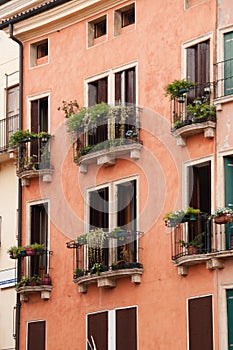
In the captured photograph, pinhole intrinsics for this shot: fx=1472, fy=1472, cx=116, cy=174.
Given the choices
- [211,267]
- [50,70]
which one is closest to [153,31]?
[50,70]

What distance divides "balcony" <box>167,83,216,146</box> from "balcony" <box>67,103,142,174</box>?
164 centimetres

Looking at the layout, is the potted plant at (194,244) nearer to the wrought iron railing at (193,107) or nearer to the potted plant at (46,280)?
the wrought iron railing at (193,107)

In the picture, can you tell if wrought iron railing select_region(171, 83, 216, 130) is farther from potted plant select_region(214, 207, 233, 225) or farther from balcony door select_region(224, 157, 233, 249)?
potted plant select_region(214, 207, 233, 225)

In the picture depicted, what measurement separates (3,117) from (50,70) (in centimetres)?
287

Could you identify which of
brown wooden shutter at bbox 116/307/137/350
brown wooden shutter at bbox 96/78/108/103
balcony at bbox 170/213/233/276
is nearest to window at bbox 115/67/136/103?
brown wooden shutter at bbox 96/78/108/103

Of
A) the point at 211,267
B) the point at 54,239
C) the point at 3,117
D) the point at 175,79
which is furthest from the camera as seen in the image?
the point at 3,117

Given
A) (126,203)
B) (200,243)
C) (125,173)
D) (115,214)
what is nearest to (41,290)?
(115,214)

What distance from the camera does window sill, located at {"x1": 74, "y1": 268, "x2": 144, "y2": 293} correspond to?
41.1 m

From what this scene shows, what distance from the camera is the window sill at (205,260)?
3822 cm

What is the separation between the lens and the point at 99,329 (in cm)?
4244

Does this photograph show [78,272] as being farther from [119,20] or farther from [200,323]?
[119,20]

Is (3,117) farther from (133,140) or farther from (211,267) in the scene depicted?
(211,267)

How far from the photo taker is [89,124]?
4316 cm

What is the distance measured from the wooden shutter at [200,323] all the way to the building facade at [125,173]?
40 mm
